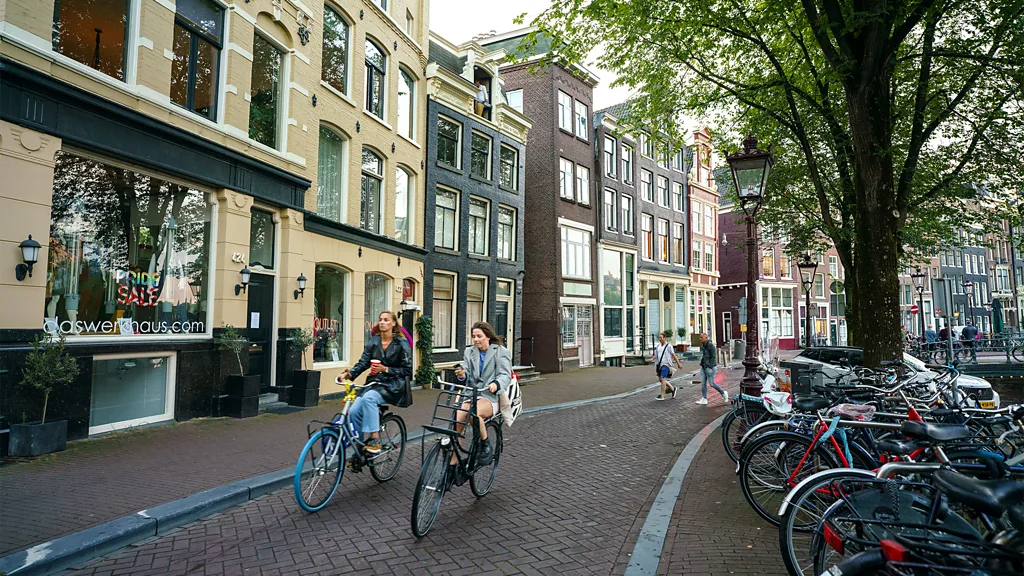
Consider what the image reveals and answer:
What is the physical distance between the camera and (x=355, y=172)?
15031 millimetres

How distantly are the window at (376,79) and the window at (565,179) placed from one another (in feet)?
33.4

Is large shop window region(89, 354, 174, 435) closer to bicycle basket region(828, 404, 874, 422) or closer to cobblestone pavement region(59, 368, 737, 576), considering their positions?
cobblestone pavement region(59, 368, 737, 576)

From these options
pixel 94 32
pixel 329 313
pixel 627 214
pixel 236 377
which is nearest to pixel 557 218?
pixel 627 214

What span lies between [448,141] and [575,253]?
8706 mm

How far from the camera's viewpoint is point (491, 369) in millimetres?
5812

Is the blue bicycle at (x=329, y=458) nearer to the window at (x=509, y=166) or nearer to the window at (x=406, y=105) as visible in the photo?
the window at (x=406, y=105)

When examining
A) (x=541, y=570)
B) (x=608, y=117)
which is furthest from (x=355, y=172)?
(x=608, y=117)

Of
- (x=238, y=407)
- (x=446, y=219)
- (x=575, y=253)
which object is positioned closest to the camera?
(x=238, y=407)

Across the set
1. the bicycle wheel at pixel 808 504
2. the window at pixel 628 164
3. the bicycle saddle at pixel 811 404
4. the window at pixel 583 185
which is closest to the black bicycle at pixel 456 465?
the bicycle wheel at pixel 808 504

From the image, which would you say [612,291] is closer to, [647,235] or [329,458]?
[647,235]

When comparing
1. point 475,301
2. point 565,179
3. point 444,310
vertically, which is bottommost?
point 444,310

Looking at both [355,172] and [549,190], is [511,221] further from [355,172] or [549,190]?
[355,172]

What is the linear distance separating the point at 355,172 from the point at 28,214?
812 centimetres

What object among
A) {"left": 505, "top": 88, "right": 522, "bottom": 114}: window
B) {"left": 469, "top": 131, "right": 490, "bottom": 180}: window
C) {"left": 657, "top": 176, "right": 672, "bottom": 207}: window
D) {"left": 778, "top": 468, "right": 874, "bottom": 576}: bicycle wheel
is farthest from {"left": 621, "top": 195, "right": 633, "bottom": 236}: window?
{"left": 778, "top": 468, "right": 874, "bottom": 576}: bicycle wheel
